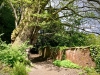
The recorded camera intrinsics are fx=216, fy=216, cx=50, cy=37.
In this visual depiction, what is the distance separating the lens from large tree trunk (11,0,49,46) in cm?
1792

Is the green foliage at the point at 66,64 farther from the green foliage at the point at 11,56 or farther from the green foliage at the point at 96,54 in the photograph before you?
the green foliage at the point at 11,56

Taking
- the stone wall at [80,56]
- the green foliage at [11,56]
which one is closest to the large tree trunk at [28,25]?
the stone wall at [80,56]

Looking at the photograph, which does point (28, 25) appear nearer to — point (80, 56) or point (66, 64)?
point (66, 64)

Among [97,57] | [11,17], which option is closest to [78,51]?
[97,57]

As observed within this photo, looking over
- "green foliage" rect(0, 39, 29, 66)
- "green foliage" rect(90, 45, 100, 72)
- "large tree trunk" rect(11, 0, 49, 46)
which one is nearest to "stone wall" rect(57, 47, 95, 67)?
Result: "green foliage" rect(90, 45, 100, 72)

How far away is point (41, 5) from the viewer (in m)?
17.8

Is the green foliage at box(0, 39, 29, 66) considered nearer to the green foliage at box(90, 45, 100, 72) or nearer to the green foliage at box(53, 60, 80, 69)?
the green foliage at box(53, 60, 80, 69)

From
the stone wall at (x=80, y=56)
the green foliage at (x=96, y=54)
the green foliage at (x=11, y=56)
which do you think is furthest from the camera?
the stone wall at (x=80, y=56)

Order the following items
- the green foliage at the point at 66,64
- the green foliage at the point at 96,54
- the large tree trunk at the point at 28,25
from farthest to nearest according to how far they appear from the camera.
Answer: the large tree trunk at the point at 28,25 → the green foliage at the point at 66,64 → the green foliage at the point at 96,54

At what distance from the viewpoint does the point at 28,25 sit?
18000mm

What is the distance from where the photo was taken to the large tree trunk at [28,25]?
58.8 ft

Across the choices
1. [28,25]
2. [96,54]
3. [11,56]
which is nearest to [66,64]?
[96,54]

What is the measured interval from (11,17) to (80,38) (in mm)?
8721

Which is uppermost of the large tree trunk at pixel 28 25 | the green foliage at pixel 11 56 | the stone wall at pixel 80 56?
the large tree trunk at pixel 28 25
